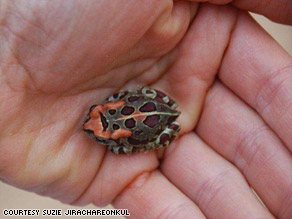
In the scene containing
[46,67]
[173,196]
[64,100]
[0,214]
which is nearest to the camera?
[46,67]

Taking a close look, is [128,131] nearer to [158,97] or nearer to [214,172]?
[158,97]

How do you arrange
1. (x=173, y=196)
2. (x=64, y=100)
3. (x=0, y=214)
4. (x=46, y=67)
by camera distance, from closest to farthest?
(x=46, y=67)
(x=64, y=100)
(x=173, y=196)
(x=0, y=214)

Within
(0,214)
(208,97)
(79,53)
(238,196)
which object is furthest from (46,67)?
(0,214)

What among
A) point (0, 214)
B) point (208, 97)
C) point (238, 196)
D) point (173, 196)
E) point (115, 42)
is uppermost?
point (115, 42)

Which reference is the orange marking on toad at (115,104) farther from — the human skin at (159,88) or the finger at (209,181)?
the finger at (209,181)

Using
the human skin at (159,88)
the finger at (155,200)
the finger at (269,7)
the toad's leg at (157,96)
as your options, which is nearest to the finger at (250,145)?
the human skin at (159,88)

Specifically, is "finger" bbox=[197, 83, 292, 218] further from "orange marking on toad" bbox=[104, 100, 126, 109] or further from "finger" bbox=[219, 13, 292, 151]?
"orange marking on toad" bbox=[104, 100, 126, 109]

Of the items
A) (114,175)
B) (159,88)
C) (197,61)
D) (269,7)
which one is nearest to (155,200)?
(114,175)

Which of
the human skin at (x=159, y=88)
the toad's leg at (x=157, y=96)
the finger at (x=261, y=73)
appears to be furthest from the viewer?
the toad's leg at (x=157, y=96)
